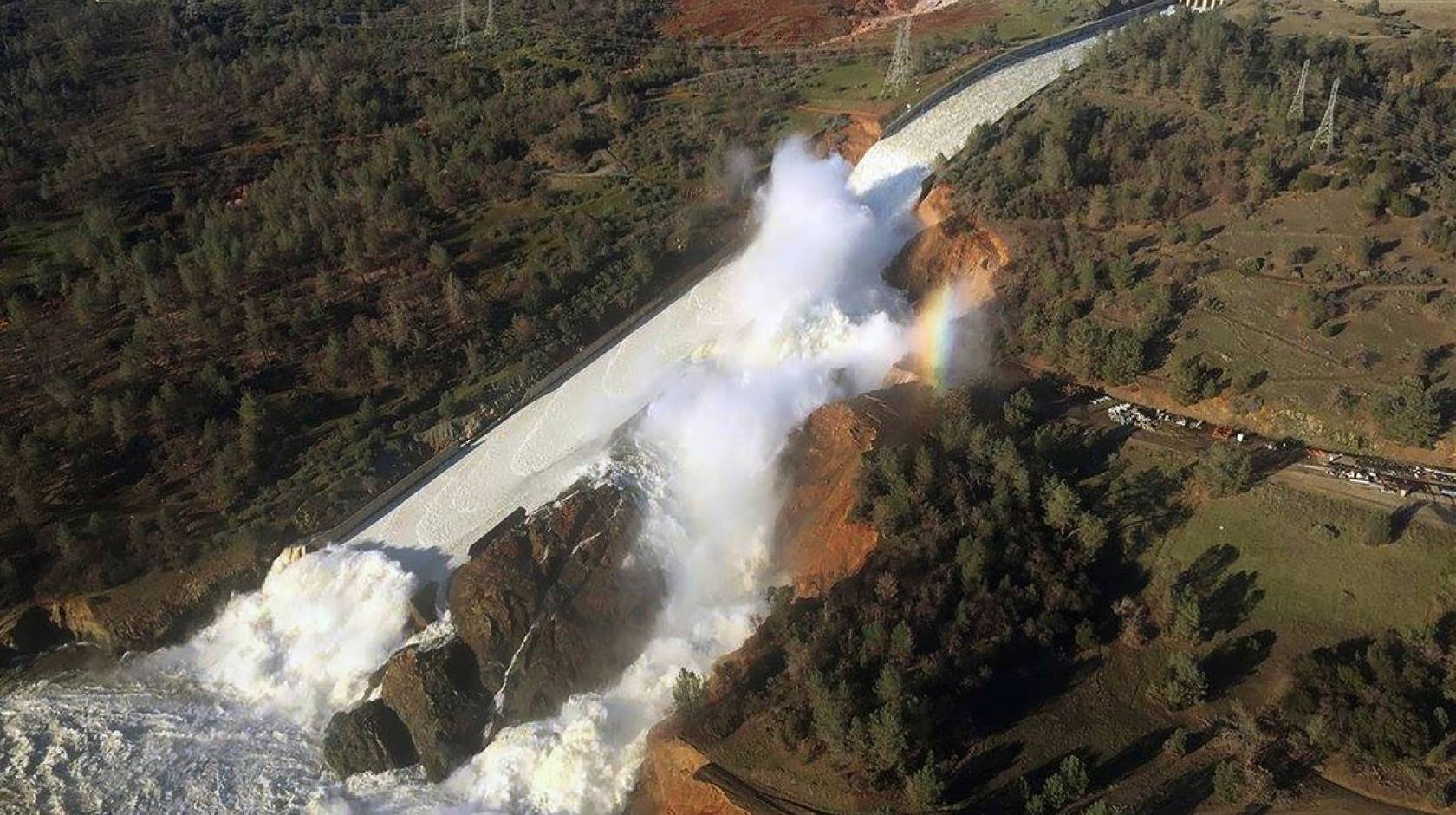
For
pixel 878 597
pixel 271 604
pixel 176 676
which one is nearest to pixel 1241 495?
pixel 878 597

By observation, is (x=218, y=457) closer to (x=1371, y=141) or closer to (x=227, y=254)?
(x=227, y=254)

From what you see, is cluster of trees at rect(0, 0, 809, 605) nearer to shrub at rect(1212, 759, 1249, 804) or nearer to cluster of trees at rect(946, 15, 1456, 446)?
cluster of trees at rect(946, 15, 1456, 446)

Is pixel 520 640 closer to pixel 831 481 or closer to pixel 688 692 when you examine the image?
pixel 688 692

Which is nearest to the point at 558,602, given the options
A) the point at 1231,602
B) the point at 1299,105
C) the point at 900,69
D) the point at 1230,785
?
the point at 1230,785

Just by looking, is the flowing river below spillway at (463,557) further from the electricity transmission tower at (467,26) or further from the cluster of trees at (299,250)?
the electricity transmission tower at (467,26)

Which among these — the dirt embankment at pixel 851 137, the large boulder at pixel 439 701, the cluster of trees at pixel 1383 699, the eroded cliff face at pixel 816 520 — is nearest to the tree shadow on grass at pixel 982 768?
the eroded cliff face at pixel 816 520

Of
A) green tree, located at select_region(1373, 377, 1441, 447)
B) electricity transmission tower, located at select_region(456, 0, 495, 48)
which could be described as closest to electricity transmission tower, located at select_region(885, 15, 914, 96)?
green tree, located at select_region(1373, 377, 1441, 447)
